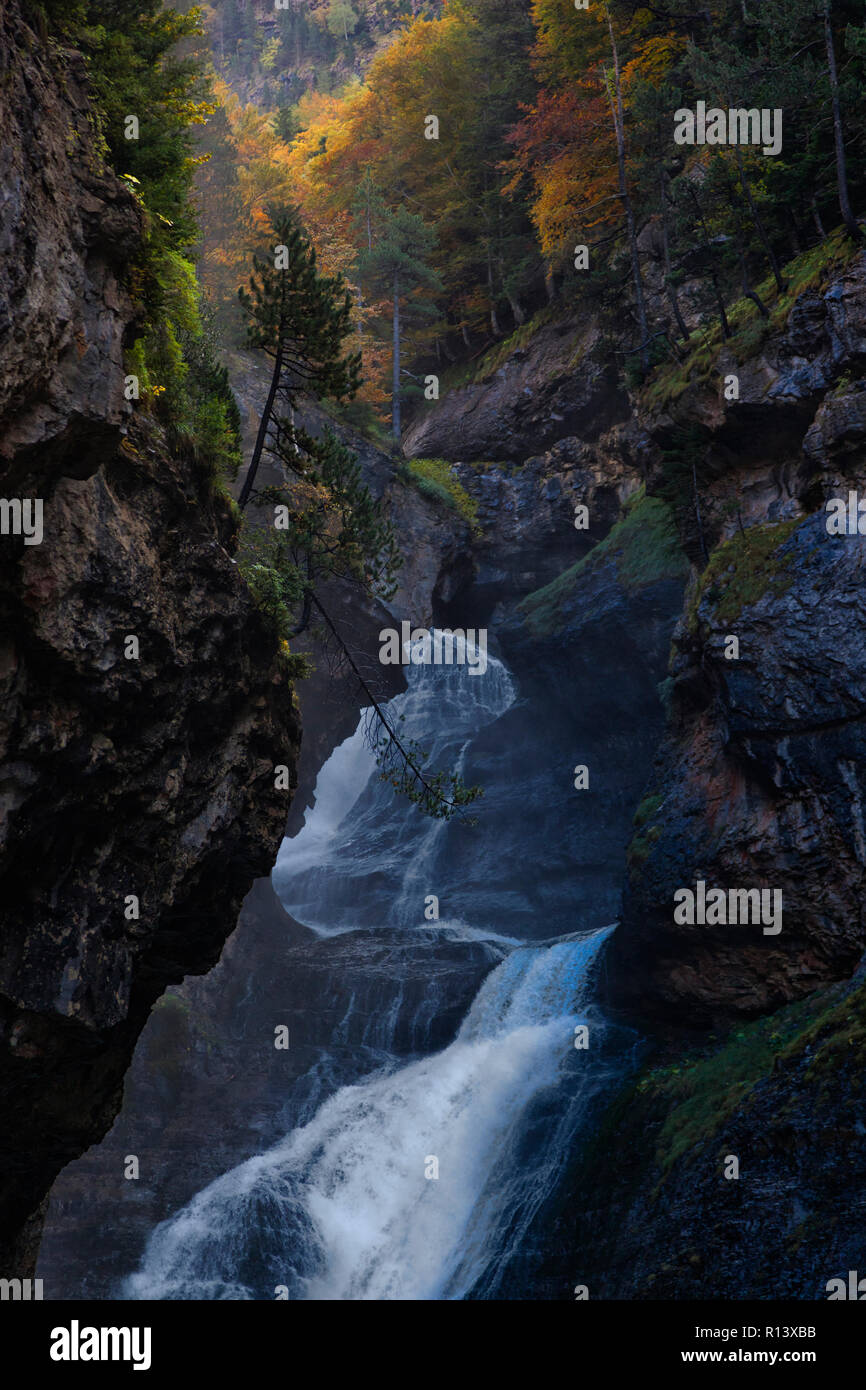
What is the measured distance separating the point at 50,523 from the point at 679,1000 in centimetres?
1438

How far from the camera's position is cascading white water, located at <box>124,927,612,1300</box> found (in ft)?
54.4

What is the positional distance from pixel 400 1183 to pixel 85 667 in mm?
15144

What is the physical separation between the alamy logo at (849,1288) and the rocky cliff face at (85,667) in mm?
8002

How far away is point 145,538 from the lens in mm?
9188

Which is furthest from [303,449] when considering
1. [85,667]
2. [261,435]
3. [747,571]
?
[747,571]

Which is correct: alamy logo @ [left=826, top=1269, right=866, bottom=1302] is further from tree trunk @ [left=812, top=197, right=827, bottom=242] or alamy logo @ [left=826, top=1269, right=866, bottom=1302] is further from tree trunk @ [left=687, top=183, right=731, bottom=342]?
tree trunk @ [left=812, top=197, right=827, bottom=242]

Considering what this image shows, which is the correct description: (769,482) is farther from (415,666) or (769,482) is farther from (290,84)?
(290,84)

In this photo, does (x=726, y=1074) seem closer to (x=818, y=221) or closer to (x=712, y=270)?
(x=818, y=221)

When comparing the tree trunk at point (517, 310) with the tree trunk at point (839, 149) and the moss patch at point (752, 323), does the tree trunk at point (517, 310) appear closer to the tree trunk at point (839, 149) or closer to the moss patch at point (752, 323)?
the moss patch at point (752, 323)

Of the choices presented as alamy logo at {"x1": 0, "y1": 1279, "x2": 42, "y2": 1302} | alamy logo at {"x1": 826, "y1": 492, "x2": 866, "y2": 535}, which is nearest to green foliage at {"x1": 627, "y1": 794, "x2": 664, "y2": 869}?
alamy logo at {"x1": 826, "y1": 492, "x2": 866, "y2": 535}

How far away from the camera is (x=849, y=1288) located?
8922mm

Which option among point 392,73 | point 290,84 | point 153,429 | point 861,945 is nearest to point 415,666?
point 861,945

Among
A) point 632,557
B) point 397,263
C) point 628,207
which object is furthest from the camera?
point 397,263

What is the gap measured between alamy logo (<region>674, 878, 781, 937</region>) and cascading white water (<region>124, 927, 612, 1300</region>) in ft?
13.8
